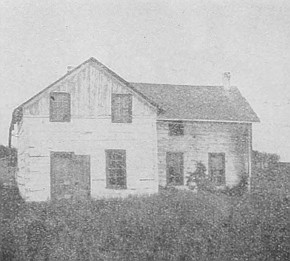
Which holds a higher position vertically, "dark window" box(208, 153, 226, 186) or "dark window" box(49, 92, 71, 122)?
"dark window" box(49, 92, 71, 122)

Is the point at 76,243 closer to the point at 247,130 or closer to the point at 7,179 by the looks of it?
the point at 247,130

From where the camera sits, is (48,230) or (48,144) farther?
(48,144)

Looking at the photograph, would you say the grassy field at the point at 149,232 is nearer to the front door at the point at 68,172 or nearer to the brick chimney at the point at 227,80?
the front door at the point at 68,172

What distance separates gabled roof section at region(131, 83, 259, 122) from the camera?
1694cm

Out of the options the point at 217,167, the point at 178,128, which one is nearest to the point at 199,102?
the point at 178,128

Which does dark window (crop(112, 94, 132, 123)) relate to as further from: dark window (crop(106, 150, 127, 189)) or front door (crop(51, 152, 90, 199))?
front door (crop(51, 152, 90, 199))

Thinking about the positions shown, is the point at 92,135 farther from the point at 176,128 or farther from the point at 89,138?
the point at 176,128

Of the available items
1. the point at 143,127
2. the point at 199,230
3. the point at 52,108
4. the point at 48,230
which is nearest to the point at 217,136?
the point at 143,127

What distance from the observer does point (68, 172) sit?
14336mm

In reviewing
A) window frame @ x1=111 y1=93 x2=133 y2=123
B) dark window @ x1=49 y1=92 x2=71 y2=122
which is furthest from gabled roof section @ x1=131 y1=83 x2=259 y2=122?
dark window @ x1=49 y1=92 x2=71 y2=122

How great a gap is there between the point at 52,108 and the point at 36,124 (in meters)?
0.66

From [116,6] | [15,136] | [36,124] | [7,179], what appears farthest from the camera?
[7,179]

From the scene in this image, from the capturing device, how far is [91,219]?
32.8ft

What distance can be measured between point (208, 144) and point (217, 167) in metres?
0.86
